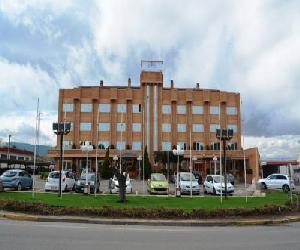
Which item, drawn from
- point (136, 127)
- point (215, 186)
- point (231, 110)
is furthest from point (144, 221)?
point (231, 110)

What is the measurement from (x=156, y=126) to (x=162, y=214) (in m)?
62.6

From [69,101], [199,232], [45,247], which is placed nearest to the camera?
[45,247]

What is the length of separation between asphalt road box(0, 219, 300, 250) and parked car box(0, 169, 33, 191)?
20892 mm

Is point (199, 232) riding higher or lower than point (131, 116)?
lower

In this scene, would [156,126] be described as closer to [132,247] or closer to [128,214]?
[128,214]

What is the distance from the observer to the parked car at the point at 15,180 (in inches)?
1348

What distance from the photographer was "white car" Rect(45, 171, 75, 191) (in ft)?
109

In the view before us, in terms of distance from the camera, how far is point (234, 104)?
8262 centimetres

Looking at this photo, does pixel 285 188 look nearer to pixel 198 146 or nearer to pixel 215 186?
pixel 215 186

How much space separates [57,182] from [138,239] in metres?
22.3

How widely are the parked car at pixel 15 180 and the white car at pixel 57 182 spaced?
2.67 meters

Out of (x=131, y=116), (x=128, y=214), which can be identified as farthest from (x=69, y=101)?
(x=128, y=214)

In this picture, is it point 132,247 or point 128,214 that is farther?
point 128,214

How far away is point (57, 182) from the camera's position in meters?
33.2
